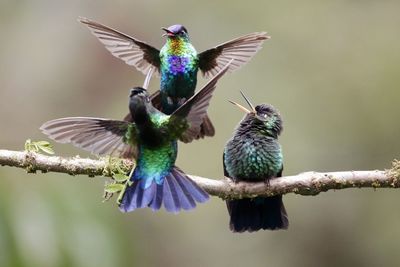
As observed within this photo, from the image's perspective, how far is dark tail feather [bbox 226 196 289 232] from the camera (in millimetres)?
3734

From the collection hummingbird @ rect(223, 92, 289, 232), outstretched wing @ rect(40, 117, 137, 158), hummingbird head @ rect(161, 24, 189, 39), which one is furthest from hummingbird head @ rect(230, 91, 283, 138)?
outstretched wing @ rect(40, 117, 137, 158)

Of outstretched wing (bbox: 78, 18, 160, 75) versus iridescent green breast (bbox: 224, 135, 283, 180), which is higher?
outstretched wing (bbox: 78, 18, 160, 75)

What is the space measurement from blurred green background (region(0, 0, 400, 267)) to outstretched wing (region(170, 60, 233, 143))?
11.8 ft

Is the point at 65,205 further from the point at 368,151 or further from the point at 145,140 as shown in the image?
the point at 368,151

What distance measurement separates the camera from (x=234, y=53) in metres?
3.69

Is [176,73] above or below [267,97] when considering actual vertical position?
below

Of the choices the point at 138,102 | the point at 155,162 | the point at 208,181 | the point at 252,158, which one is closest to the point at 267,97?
the point at 252,158

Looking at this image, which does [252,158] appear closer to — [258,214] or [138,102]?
[258,214]

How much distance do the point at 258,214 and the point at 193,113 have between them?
1014mm

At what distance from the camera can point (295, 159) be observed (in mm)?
7117

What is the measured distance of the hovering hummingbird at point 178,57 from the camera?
11.9ft

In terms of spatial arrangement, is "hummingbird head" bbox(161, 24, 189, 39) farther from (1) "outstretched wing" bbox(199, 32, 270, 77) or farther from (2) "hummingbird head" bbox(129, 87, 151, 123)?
(2) "hummingbird head" bbox(129, 87, 151, 123)

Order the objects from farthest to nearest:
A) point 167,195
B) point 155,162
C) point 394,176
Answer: point 394,176
point 155,162
point 167,195

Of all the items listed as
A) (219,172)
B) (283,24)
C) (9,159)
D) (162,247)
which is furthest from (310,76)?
(9,159)
